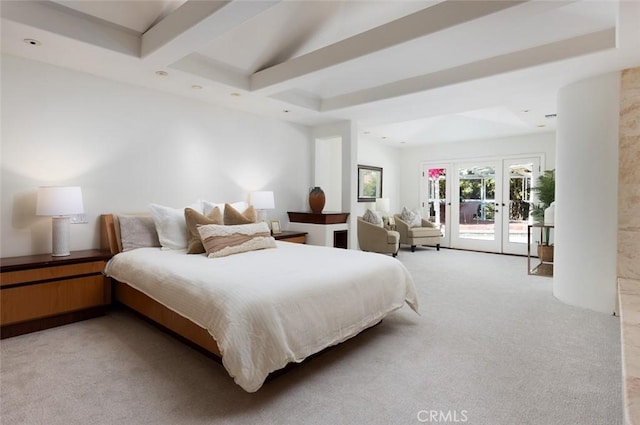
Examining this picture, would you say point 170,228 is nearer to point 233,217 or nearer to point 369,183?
point 233,217

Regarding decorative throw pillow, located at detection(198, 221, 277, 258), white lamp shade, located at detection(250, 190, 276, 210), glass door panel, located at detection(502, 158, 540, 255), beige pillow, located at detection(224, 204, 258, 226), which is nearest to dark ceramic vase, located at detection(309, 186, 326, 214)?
white lamp shade, located at detection(250, 190, 276, 210)

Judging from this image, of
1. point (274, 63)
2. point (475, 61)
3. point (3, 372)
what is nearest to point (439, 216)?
→ point (475, 61)

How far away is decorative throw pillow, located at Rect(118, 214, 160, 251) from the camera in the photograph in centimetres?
339

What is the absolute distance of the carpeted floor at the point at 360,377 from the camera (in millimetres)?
1776

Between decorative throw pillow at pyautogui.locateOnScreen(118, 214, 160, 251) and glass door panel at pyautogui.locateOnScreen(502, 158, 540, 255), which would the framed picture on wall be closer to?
glass door panel at pyautogui.locateOnScreen(502, 158, 540, 255)

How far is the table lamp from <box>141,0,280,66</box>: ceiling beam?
1393 mm

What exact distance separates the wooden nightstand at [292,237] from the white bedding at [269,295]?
1.47 meters

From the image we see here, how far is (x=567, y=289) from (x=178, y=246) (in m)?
4.11

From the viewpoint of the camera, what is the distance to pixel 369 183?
7.50 m

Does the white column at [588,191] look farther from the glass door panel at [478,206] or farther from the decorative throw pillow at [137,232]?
the decorative throw pillow at [137,232]

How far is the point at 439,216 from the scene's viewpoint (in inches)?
310

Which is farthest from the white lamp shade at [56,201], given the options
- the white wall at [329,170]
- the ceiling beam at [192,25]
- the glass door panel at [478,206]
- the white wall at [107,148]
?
the glass door panel at [478,206]

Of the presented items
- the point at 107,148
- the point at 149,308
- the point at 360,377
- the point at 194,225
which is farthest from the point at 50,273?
the point at 360,377

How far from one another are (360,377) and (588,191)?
120 inches
